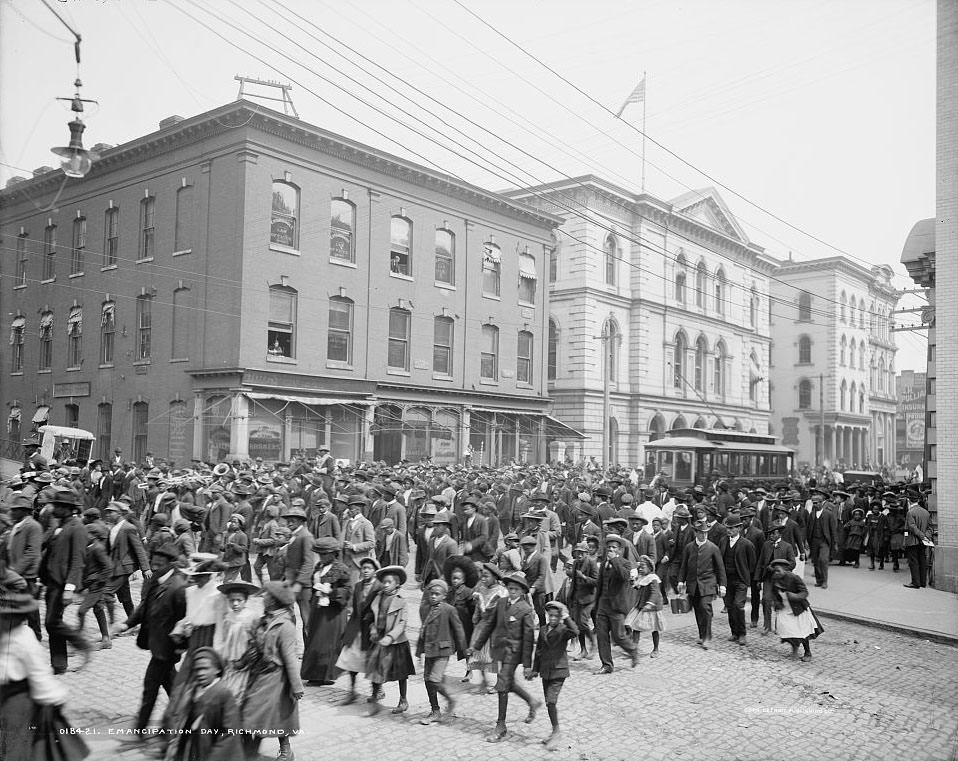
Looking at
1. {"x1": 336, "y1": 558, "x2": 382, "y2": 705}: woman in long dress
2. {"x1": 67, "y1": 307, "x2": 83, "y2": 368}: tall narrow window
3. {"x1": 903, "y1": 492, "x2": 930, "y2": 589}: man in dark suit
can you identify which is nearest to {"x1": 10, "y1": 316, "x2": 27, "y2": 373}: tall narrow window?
{"x1": 67, "y1": 307, "x2": 83, "y2": 368}: tall narrow window

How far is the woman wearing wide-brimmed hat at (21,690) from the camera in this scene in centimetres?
515

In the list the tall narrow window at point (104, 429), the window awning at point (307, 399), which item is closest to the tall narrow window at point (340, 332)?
the window awning at point (307, 399)

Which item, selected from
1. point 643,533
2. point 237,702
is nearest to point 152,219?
point 643,533

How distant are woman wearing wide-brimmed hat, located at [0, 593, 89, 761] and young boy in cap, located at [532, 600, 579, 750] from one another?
14.3 ft

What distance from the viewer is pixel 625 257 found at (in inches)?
1946

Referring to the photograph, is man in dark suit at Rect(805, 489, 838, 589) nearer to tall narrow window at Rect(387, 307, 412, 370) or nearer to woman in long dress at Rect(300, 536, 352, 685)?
woman in long dress at Rect(300, 536, 352, 685)

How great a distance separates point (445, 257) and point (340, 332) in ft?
23.5

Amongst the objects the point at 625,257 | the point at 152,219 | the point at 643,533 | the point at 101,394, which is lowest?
the point at 643,533

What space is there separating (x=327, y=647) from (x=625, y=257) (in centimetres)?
4326

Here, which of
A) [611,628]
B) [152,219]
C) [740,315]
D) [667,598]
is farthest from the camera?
[740,315]

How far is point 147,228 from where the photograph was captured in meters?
30.3

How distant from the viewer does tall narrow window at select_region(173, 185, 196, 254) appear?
29.0 meters

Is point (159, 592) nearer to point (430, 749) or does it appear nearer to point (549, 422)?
point (430, 749)

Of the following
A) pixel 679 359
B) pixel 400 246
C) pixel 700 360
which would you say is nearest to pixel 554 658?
pixel 400 246
